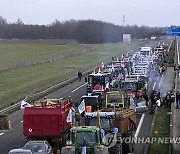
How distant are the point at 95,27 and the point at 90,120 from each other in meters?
68.8

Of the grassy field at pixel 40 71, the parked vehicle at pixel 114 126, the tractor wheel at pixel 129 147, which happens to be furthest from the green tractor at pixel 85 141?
the grassy field at pixel 40 71

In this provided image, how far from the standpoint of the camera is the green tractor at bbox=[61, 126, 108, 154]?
18.0 meters

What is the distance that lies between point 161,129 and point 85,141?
10878mm

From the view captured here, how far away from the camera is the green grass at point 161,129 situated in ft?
74.0

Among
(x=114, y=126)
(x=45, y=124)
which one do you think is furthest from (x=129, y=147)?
(x=45, y=124)

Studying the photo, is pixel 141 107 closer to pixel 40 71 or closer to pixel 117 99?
pixel 117 99

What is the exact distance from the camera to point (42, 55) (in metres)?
108

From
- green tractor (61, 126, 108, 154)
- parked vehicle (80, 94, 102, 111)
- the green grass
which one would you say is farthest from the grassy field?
green tractor (61, 126, 108, 154)

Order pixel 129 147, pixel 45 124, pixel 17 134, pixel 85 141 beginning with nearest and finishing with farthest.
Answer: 1. pixel 85 141
2. pixel 129 147
3. pixel 45 124
4. pixel 17 134

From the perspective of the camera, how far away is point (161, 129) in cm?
2831

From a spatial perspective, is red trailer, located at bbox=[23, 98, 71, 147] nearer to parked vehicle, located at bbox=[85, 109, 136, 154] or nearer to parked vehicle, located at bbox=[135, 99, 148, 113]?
parked vehicle, located at bbox=[85, 109, 136, 154]

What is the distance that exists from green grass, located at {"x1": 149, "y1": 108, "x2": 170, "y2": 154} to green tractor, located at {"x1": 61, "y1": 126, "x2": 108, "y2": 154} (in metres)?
4.77

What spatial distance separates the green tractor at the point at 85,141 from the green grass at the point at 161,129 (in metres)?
4.77

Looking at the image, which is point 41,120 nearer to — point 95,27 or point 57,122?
point 57,122
